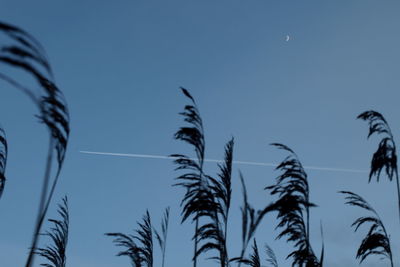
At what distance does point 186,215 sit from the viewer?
725 centimetres

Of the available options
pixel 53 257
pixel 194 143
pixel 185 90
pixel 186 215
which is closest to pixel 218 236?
pixel 186 215

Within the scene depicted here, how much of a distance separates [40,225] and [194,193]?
4824 mm

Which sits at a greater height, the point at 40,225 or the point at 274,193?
the point at 274,193

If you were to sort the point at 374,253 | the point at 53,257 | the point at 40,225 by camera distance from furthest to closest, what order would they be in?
the point at 53,257, the point at 374,253, the point at 40,225

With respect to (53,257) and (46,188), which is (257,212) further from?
(53,257)

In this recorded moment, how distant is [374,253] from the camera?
9227 millimetres

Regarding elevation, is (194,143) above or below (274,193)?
above

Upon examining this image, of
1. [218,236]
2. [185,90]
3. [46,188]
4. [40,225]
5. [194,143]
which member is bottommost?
[40,225]

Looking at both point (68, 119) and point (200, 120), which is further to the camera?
point (200, 120)

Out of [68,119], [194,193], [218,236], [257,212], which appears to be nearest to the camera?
[68,119]

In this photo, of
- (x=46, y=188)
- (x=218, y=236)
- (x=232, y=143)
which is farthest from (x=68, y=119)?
(x=232, y=143)

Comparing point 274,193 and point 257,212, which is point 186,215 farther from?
point 257,212

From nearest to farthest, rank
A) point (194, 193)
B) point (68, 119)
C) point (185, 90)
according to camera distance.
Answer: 1. point (68, 119)
2. point (194, 193)
3. point (185, 90)

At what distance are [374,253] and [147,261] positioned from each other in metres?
4.43
